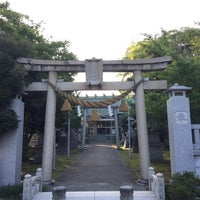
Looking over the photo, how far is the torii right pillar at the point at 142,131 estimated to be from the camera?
12047 mm

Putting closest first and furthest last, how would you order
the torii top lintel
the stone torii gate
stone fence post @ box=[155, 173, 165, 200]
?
stone fence post @ box=[155, 173, 165, 200] < the stone torii gate < the torii top lintel

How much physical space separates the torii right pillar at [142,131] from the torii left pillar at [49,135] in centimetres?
433

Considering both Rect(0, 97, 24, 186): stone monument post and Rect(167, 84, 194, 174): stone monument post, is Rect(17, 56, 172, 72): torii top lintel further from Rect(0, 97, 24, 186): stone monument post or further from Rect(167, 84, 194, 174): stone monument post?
Rect(167, 84, 194, 174): stone monument post

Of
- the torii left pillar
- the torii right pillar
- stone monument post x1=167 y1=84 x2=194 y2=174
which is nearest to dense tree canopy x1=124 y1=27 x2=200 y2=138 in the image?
the torii right pillar

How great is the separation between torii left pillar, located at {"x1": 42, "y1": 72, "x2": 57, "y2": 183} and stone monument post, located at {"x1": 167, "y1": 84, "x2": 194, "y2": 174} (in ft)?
18.9

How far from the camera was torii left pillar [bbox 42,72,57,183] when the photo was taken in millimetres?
11977

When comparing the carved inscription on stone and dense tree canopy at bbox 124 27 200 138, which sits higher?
dense tree canopy at bbox 124 27 200 138

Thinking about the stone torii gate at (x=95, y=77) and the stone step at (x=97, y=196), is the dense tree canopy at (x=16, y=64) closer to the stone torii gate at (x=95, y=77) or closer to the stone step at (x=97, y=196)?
the stone torii gate at (x=95, y=77)

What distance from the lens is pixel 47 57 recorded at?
18500mm

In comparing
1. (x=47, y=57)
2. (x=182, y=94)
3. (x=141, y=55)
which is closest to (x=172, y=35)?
(x=141, y=55)

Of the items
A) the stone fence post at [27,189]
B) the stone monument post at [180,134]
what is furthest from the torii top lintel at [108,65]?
the stone fence post at [27,189]

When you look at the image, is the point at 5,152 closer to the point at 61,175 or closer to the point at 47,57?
the point at 61,175

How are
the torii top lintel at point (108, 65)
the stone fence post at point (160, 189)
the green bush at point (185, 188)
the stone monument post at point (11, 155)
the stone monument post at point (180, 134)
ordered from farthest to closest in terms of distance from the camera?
the torii top lintel at point (108, 65) → the stone monument post at point (11, 155) → the stone monument post at point (180, 134) → the stone fence post at point (160, 189) → the green bush at point (185, 188)

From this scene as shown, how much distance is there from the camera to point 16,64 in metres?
11.5
